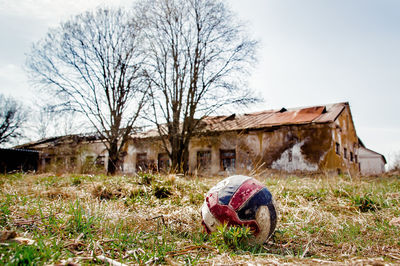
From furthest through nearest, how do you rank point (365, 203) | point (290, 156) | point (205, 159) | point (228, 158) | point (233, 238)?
point (205, 159) → point (228, 158) → point (290, 156) → point (365, 203) → point (233, 238)

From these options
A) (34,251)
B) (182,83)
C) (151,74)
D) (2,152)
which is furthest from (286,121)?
(2,152)

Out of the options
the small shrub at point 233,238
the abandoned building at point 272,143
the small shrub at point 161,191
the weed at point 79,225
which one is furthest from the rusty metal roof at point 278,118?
the weed at point 79,225

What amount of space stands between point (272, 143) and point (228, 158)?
3.85m

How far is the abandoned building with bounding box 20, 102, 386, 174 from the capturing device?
1830 centimetres

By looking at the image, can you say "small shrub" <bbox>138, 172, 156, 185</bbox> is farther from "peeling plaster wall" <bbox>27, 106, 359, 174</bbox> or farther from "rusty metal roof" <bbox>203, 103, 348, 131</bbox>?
"rusty metal roof" <bbox>203, 103, 348, 131</bbox>

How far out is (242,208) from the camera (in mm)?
3219

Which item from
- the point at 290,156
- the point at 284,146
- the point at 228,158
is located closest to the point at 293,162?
the point at 290,156

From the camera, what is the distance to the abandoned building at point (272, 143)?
60.0ft

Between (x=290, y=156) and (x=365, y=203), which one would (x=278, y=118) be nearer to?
(x=290, y=156)

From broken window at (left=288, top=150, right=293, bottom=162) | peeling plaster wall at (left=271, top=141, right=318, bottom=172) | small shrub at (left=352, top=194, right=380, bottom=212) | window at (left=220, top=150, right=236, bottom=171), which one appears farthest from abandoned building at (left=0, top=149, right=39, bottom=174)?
small shrub at (left=352, top=194, right=380, bottom=212)

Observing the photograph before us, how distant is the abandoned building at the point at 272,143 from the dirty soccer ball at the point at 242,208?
13084mm

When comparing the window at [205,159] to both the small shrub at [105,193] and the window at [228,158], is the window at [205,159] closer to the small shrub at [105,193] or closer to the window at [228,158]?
the window at [228,158]

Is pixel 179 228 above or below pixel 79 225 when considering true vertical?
below

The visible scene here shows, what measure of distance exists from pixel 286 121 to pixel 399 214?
15.6 meters
